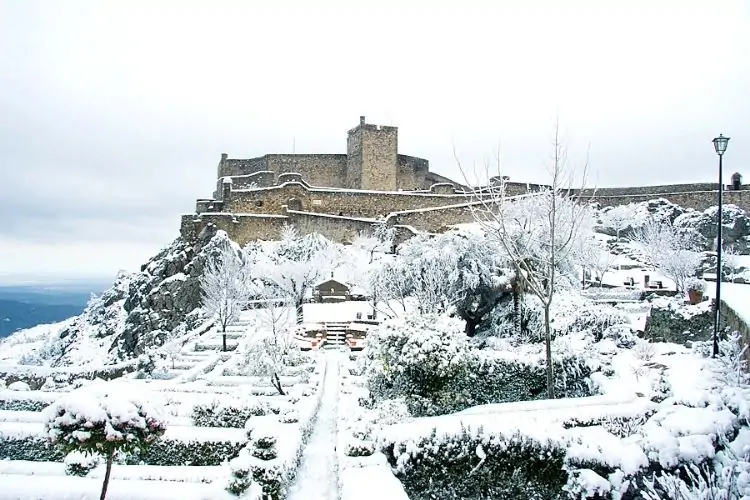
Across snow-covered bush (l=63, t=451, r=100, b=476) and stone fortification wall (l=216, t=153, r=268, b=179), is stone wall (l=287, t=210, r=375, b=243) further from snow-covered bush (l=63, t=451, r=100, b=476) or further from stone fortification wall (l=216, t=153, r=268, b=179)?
snow-covered bush (l=63, t=451, r=100, b=476)

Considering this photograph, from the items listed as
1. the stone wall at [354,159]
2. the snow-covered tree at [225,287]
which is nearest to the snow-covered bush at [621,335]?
the snow-covered tree at [225,287]

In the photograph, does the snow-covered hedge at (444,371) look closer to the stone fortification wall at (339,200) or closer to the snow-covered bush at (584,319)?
the snow-covered bush at (584,319)

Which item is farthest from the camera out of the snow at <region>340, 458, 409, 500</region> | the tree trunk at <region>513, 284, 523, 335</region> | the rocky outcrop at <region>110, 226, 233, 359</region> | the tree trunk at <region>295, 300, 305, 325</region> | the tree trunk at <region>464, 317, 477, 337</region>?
the rocky outcrop at <region>110, 226, 233, 359</region>

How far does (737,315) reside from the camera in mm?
9555

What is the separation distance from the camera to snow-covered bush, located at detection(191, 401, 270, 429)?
952 cm

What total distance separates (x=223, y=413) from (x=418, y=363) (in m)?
3.84

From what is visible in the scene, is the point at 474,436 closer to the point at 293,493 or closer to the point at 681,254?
the point at 293,493

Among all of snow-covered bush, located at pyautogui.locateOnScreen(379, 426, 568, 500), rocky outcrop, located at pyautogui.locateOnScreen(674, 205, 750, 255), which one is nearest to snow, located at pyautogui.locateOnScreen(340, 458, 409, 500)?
snow-covered bush, located at pyautogui.locateOnScreen(379, 426, 568, 500)

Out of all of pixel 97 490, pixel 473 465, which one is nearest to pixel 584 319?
pixel 473 465

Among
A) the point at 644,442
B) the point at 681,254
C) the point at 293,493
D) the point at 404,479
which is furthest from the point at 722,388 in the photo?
the point at 681,254

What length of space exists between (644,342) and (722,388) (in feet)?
18.1

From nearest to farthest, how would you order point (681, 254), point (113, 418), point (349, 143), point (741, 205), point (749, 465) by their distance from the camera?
point (749, 465), point (113, 418), point (681, 254), point (741, 205), point (349, 143)

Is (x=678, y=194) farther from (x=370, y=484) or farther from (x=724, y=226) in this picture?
(x=370, y=484)

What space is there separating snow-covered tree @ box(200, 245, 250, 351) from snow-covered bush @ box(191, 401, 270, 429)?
827 cm
